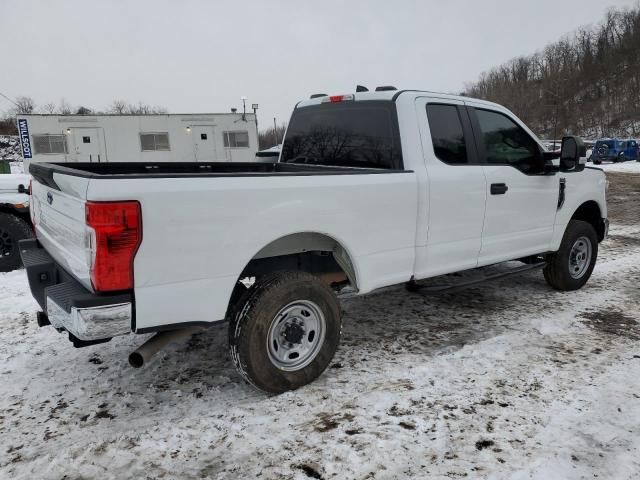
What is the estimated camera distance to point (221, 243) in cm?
279

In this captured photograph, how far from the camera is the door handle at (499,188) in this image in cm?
422

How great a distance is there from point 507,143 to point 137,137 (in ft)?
71.5

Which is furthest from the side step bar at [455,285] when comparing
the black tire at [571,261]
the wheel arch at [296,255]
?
the wheel arch at [296,255]

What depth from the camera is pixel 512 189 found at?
443 cm

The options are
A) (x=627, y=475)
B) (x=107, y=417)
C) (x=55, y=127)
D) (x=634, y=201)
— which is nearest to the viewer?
(x=627, y=475)

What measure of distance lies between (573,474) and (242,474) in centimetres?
165

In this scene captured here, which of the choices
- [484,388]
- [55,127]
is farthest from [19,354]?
[55,127]

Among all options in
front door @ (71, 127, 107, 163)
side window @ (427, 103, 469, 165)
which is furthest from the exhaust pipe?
front door @ (71, 127, 107, 163)

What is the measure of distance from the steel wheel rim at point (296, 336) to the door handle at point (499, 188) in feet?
6.53

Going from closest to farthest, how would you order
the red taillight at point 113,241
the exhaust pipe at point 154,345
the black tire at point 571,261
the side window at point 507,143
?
the red taillight at point 113,241 → the exhaust pipe at point 154,345 → the side window at point 507,143 → the black tire at point 571,261

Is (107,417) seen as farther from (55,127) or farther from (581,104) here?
(581,104)

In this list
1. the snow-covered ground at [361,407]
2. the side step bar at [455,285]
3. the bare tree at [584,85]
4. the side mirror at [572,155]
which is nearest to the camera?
the snow-covered ground at [361,407]

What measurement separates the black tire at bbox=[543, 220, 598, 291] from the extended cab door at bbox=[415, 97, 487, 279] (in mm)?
1633

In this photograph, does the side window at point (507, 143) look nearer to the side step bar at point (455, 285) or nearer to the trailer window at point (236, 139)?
the side step bar at point (455, 285)
